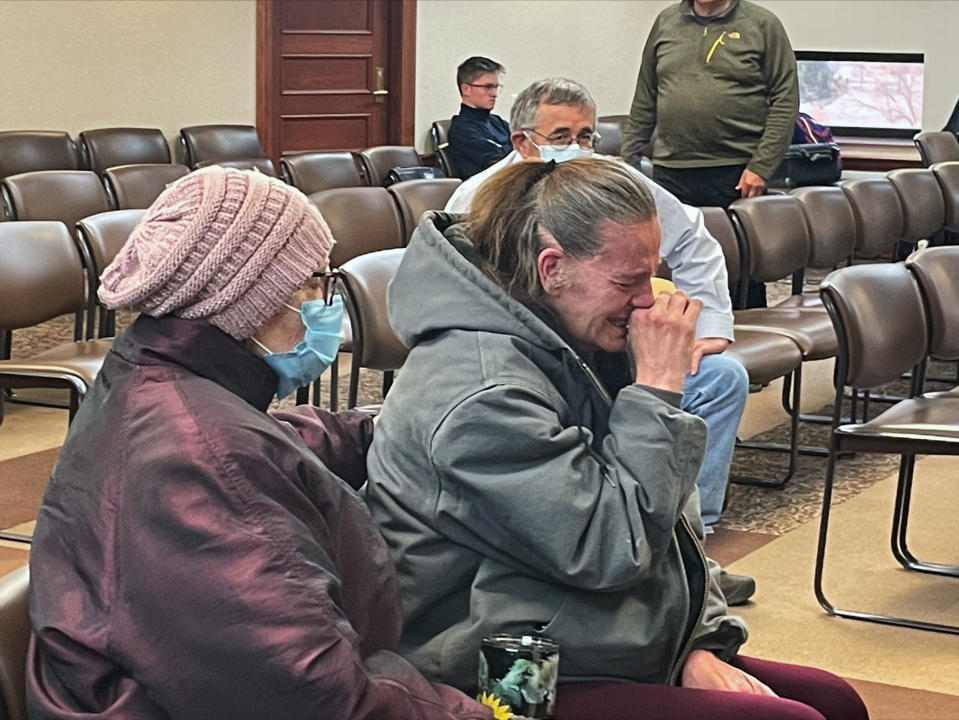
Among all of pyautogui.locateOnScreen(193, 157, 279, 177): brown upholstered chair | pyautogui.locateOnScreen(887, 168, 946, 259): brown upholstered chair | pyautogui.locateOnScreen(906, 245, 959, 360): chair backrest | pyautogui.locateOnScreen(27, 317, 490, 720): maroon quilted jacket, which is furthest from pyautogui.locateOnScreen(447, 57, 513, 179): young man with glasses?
pyautogui.locateOnScreen(27, 317, 490, 720): maroon quilted jacket

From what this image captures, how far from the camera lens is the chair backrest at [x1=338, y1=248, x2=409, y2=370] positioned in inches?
164

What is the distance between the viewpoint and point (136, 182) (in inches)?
270

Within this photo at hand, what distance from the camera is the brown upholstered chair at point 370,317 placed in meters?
4.18

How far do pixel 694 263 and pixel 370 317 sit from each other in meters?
0.92

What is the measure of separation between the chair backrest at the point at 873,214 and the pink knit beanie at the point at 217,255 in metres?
4.93

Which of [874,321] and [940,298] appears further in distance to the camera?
[940,298]

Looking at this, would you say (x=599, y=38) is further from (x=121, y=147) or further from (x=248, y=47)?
(x=121, y=147)

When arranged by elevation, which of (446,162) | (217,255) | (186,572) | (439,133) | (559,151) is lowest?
(446,162)

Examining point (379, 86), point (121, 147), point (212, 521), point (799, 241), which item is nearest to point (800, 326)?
point (799, 241)

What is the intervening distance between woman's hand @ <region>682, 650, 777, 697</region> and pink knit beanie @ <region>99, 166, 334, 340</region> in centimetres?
76

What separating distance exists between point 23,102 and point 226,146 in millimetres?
1235

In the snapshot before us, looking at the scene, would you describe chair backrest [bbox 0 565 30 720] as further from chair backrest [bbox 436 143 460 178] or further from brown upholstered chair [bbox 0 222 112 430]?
chair backrest [bbox 436 143 460 178]

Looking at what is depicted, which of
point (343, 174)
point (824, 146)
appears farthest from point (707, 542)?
point (824, 146)

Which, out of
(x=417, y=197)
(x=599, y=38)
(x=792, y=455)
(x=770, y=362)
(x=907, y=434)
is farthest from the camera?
(x=599, y=38)
